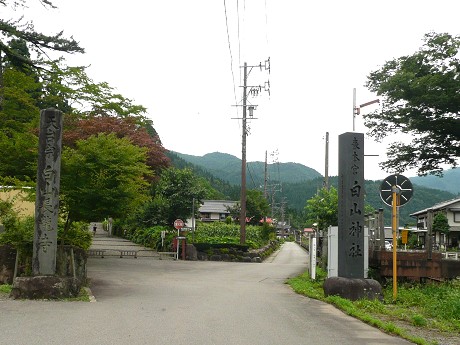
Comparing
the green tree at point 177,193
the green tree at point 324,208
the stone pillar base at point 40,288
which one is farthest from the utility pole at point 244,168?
the stone pillar base at point 40,288

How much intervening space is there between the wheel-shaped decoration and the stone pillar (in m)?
7.45

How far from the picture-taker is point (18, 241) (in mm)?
12945

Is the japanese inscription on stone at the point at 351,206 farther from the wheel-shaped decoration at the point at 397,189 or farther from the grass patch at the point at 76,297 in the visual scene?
the grass patch at the point at 76,297

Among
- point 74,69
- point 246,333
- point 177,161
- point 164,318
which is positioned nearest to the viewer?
point 246,333

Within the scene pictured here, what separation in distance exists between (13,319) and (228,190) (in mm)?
108769

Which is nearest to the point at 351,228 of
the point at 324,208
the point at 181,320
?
the point at 181,320

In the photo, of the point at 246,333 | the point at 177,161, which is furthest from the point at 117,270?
the point at 177,161

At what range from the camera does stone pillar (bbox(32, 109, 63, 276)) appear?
1119 cm

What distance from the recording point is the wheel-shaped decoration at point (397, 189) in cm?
1171

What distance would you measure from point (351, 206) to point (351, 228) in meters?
Answer: 0.52

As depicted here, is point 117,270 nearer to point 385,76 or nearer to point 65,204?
point 65,204

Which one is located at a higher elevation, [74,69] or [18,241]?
[74,69]

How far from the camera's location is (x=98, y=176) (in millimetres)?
15039

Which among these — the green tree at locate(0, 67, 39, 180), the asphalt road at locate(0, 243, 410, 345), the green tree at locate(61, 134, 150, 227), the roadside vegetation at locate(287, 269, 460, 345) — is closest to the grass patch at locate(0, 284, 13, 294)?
the asphalt road at locate(0, 243, 410, 345)
